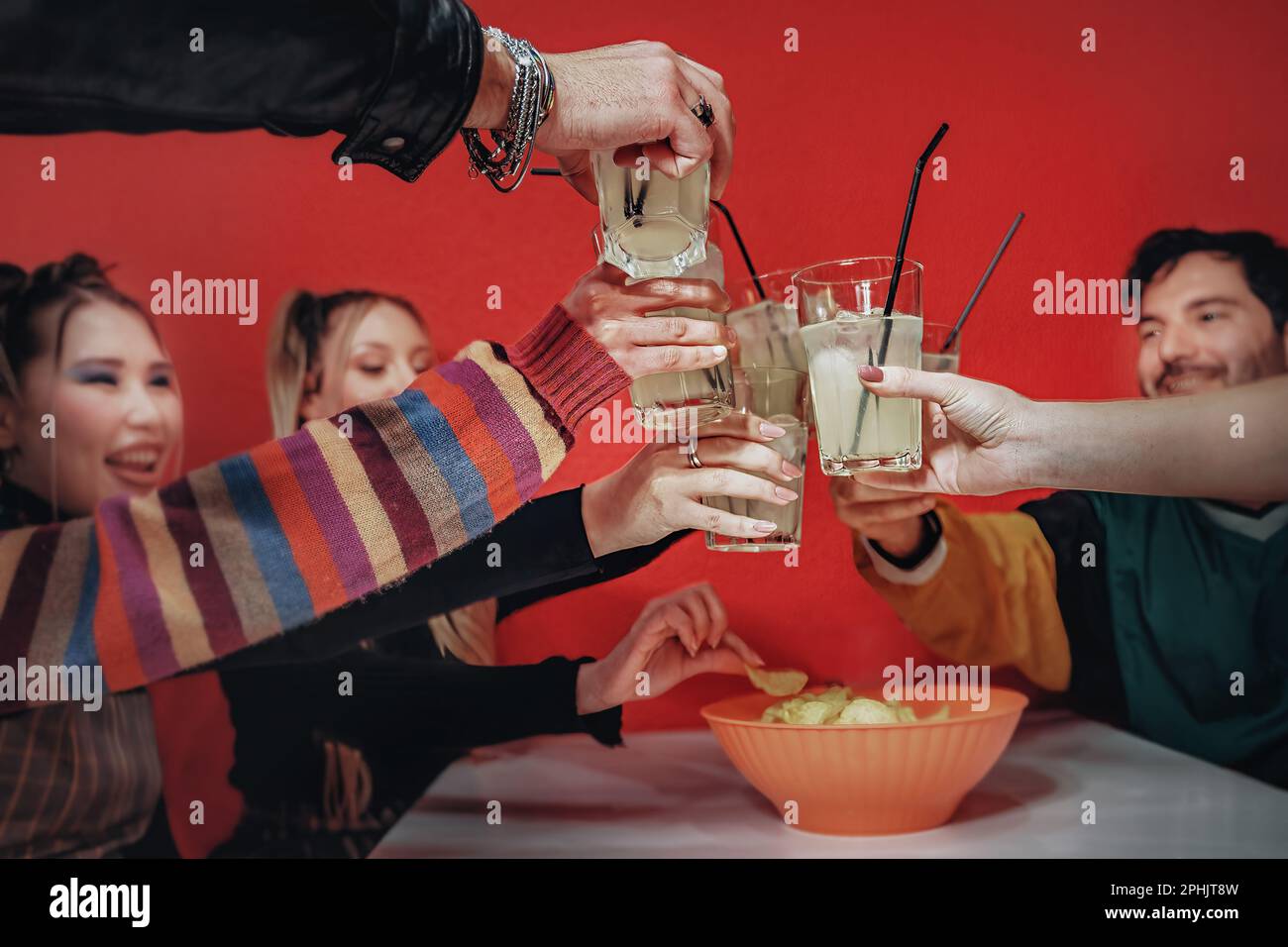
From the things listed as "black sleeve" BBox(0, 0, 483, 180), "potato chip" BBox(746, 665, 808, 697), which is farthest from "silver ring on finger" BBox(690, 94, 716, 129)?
"potato chip" BBox(746, 665, 808, 697)

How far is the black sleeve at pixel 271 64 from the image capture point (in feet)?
3.71

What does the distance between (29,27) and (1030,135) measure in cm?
165

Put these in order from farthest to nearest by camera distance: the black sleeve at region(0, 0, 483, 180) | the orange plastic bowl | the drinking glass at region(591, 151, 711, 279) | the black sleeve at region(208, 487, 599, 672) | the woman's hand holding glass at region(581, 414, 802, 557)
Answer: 1. the black sleeve at region(208, 487, 599, 672)
2. the orange plastic bowl
3. the woman's hand holding glass at region(581, 414, 802, 557)
4. the drinking glass at region(591, 151, 711, 279)
5. the black sleeve at region(0, 0, 483, 180)

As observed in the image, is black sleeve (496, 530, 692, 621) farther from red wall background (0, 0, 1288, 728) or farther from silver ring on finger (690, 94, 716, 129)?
silver ring on finger (690, 94, 716, 129)

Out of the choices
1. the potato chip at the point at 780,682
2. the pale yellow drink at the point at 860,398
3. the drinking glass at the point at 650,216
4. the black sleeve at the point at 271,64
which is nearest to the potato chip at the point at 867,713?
the potato chip at the point at 780,682

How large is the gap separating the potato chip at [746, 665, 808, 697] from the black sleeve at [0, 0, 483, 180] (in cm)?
110

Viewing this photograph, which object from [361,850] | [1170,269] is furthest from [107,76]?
[1170,269]

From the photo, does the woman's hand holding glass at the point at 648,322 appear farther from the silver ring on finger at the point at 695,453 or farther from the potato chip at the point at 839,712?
the potato chip at the point at 839,712

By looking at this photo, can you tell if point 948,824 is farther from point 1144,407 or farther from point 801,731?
point 1144,407

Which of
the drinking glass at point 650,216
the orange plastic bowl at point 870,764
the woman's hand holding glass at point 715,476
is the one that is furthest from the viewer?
the orange plastic bowl at point 870,764

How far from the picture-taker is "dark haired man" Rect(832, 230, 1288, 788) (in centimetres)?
188

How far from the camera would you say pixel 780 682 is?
5.98 feet

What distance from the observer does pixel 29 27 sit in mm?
1123

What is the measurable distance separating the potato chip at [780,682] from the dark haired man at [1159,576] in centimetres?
27
